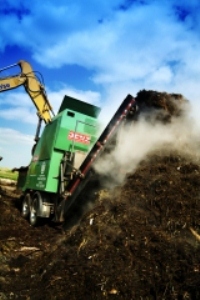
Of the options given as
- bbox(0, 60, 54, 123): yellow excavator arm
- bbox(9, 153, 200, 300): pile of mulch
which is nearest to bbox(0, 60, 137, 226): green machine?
bbox(0, 60, 54, 123): yellow excavator arm

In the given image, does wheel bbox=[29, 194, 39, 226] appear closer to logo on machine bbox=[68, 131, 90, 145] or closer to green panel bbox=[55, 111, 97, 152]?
green panel bbox=[55, 111, 97, 152]

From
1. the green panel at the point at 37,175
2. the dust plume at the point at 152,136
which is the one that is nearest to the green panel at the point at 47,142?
the green panel at the point at 37,175

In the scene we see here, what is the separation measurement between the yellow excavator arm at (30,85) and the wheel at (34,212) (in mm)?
3371

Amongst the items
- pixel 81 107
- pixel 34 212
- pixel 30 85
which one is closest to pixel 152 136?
pixel 81 107

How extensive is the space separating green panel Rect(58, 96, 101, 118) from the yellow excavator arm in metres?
1.92

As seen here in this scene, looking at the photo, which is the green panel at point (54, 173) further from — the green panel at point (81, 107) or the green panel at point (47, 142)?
the green panel at point (81, 107)

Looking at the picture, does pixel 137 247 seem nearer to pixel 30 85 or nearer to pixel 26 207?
pixel 26 207

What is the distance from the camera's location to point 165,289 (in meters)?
3.89

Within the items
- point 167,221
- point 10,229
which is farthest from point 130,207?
point 10,229

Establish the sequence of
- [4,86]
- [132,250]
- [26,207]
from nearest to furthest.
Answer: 1. [132,250]
2. [26,207]
3. [4,86]

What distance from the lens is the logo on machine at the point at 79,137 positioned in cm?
894

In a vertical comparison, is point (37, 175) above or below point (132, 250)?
above

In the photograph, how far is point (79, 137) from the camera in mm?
9039

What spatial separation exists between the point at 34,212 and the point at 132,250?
5.63 m
